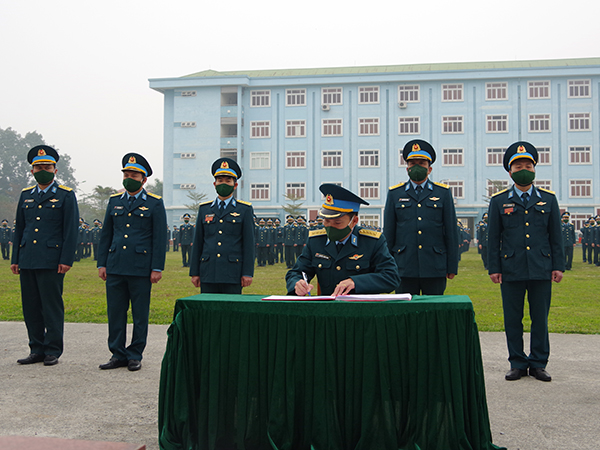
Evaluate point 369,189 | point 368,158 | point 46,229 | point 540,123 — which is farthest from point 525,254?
point 540,123

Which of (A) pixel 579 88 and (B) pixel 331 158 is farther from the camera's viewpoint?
(B) pixel 331 158

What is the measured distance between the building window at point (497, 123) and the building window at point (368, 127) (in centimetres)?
873

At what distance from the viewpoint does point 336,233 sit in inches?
157

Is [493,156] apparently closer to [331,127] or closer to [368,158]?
[368,158]

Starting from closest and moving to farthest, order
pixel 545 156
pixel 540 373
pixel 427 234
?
pixel 540 373, pixel 427 234, pixel 545 156

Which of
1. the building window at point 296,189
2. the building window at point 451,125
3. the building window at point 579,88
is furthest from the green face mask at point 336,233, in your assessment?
the building window at point 579,88

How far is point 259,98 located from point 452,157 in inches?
661

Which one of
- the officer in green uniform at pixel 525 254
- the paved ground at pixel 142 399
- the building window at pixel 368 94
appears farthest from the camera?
the building window at pixel 368 94

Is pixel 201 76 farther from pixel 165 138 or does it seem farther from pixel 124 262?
pixel 124 262

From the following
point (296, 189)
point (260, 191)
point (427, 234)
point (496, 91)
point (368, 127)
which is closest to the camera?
point (427, 234)

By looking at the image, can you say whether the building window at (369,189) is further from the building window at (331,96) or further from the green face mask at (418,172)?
the green face mask at (418,172)

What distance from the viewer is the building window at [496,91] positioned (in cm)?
4394

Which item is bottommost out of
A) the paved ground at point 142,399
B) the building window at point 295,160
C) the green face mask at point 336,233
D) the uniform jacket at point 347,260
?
the paved ground at point 142,399

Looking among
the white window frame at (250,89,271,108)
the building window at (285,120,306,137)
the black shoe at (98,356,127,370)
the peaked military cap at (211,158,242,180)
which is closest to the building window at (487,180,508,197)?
the building window at (285,120,306,137)
